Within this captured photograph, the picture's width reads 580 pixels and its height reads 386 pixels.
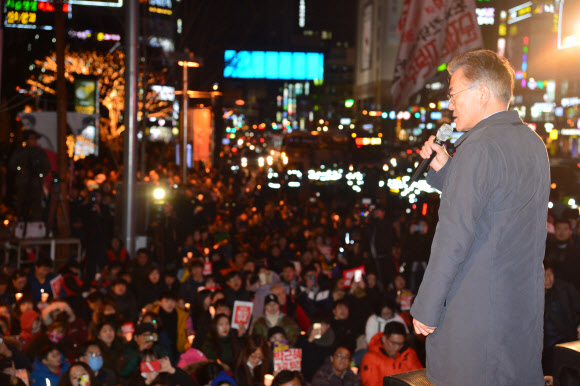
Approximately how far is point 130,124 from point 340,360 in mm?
7037

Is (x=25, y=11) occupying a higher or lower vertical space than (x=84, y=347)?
higher

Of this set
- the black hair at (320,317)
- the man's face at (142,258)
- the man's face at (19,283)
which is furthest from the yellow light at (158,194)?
the black hair at (320,317)

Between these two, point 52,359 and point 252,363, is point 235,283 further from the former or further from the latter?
point 52,359

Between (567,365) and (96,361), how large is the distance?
582 centimetres

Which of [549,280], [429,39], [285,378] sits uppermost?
[429,39]

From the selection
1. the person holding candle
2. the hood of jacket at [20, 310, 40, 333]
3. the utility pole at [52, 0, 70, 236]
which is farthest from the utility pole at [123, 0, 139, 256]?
the hood of jacket at [20, 310, 40, 333]

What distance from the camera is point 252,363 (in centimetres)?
786

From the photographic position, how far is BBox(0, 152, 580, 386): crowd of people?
739 centimetres

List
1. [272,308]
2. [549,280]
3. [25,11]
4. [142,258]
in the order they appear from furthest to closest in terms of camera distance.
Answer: [25,11], [142,258], [272,308], [549,280]

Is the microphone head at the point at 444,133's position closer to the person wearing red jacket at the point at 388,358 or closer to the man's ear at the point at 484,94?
the man's ear at the point at 484,94

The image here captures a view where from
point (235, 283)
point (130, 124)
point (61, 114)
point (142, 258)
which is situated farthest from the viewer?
point (61, 114)

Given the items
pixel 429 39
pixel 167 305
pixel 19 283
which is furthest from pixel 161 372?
pixel 429 39

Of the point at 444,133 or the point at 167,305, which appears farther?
the point at 167,305

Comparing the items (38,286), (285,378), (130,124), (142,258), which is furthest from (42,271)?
(285,378)
